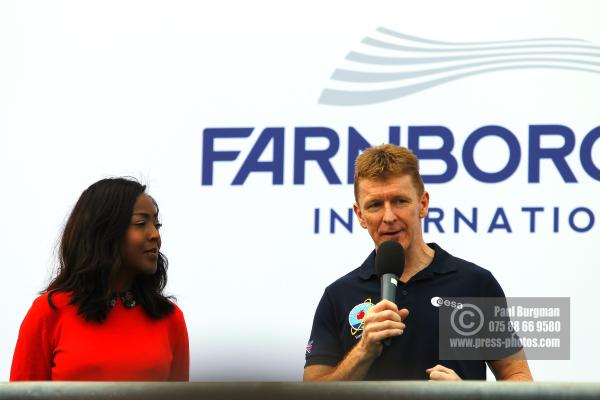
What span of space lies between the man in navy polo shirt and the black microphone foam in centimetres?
8

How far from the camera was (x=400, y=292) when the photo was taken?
2582 mm

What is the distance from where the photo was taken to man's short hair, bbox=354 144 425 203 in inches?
104

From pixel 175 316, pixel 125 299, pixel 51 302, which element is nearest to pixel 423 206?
pixel 175 316

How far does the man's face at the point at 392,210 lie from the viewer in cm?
261

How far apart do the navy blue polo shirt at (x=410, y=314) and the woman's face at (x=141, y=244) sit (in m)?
0.49

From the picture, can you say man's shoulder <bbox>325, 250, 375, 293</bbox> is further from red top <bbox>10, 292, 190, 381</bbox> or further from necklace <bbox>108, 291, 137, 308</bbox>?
necklace <bbox>108, 291, 137, 308</bbox>

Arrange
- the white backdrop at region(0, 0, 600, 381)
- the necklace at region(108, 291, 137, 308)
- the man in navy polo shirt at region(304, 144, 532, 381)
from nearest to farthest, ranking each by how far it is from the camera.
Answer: the man in navy polo shirt at region(304, 144, 532, 381), the necklace at region(108, 291, 137, 308), the white backdrop at region(0, 0, 600, 381)

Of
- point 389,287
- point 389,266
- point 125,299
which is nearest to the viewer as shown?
point 389,287

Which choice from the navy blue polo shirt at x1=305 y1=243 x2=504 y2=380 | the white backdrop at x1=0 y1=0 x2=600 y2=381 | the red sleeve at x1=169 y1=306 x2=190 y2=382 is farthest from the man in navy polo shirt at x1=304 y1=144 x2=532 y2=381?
the white backdrop at x1=0 y1=0 x2=600 y2=381

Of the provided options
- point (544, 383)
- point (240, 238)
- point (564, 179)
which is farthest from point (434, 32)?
point (544, 383)

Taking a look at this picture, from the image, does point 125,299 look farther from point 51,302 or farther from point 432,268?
point 432,268

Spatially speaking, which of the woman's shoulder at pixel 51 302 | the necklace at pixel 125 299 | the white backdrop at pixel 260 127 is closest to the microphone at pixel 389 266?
the necklace at pixel 125 299

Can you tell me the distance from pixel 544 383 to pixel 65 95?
3.71 m

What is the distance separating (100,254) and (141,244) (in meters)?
0.11
